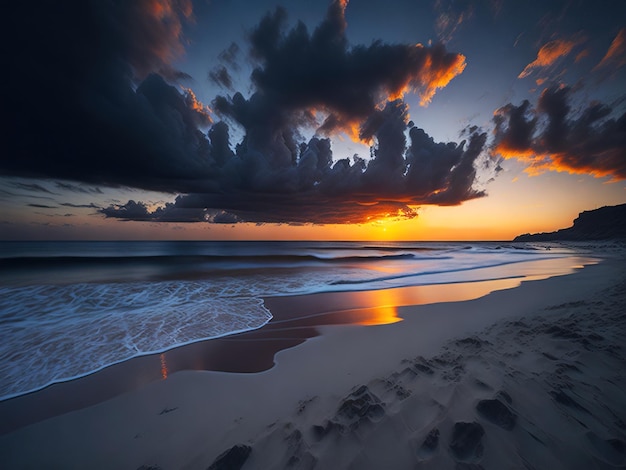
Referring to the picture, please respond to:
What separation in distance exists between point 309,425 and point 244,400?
47.8 inches

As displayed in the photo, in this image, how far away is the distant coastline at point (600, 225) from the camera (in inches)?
2896

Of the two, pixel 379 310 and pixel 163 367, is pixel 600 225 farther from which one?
pixel 163 367

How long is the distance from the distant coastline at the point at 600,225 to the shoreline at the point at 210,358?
108985mm

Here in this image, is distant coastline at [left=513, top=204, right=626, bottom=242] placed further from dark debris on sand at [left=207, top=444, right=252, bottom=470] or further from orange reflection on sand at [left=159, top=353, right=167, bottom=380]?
orange reflection on sand at [left=159, top=353, right=167, bottom=380]

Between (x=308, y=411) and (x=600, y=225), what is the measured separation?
135 meters

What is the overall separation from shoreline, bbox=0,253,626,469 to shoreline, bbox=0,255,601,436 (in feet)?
0.96

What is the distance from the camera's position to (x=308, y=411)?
8.73 ft

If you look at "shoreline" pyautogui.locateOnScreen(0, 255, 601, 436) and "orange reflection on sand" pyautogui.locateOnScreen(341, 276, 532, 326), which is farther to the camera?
"orange reflection on sand" pyautogui.locateOnScreen(341, 276, 532, 326)

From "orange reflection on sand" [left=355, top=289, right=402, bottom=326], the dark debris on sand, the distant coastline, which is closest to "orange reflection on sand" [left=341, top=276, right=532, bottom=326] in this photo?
"orange reflection on sand" [left=355, top=289, right=402, bottom=326]

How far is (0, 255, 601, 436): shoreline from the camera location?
11.3ft

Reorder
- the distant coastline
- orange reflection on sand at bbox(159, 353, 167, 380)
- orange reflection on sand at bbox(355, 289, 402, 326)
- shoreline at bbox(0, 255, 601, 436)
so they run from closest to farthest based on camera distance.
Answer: shoreline at bbox(0, 255, 601, 436) → orange reflection on sand at bbox(159, 353, 167, 380) → orange reflection on sand at bbox(355, 289, 402, 326) → the distant coastline

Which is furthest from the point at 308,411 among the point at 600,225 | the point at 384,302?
the point at 600,225

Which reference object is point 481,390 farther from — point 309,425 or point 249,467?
point 249,467

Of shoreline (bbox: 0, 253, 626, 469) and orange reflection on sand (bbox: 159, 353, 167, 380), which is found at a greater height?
shoreline (bbox: 0, 253, 626, 469)
